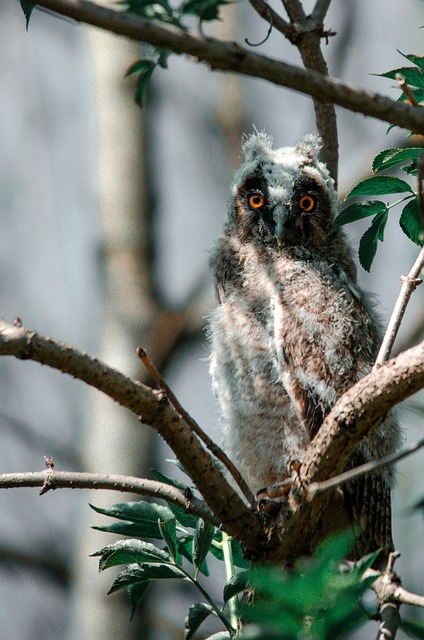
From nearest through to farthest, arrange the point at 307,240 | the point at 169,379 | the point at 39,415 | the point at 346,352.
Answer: the point at 346,352 < the point at 307,240 < the point at 169,379 < the point at 39,415

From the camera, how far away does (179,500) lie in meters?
1.91

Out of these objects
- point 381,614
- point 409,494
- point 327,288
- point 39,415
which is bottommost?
point 381,614

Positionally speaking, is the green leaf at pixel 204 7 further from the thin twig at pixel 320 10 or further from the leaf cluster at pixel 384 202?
the thin twig at pixel 320 10

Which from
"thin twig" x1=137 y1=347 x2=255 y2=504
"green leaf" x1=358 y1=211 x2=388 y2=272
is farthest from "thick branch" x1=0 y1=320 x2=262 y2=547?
"green leaf" x1=358 y1=211 x2=388 y2=272

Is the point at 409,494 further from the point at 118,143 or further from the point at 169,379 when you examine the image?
the point at 118,143

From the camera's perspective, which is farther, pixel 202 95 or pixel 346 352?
pixel 202 95

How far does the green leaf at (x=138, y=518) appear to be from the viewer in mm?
2006

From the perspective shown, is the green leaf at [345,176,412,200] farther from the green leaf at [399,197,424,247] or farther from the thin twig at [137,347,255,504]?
the thin twig at [137,347,255,504]

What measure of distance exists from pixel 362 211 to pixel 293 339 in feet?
2.94

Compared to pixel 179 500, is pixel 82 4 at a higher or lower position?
higher

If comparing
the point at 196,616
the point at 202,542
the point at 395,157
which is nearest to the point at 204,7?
the point at 395,157

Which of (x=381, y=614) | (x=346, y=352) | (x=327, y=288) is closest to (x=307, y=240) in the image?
(x=327, y=288)

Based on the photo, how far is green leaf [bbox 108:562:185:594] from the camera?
188cm

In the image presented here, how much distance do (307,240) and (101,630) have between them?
4.34 meters
